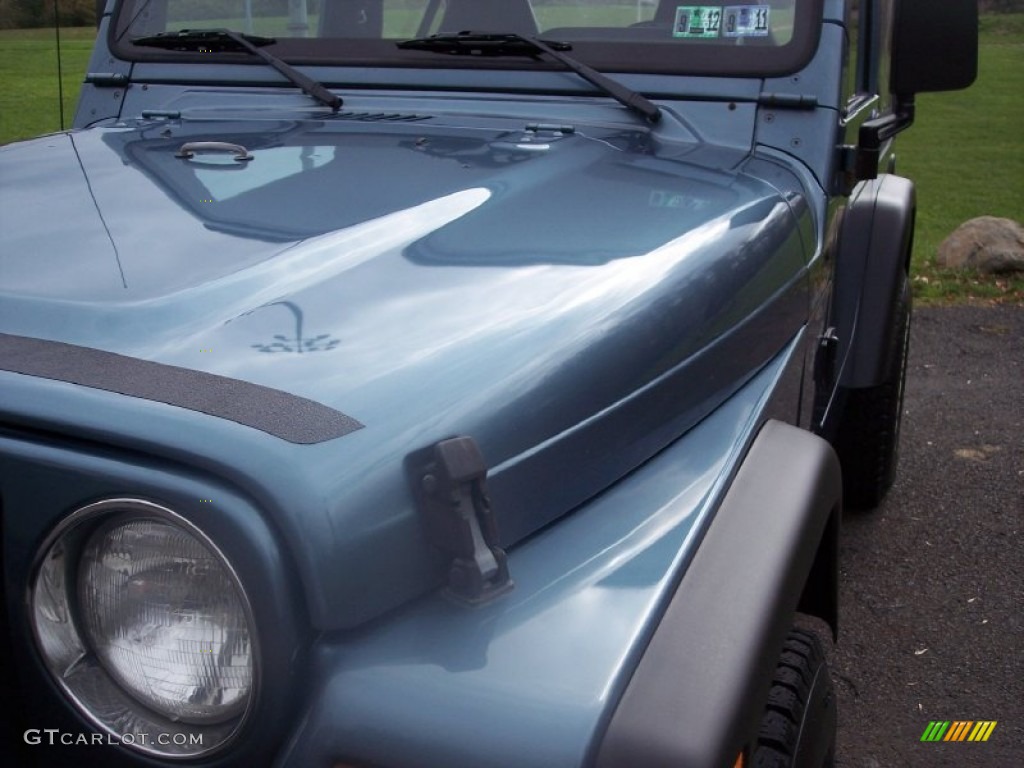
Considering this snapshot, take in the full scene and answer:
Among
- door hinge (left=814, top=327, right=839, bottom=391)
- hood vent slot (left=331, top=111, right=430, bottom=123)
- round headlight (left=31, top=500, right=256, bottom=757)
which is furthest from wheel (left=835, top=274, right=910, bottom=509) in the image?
round headlight (left=31, top=500, right=256, bottom=757)

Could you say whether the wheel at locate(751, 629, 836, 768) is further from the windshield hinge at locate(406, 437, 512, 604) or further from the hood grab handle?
the hood grab handle

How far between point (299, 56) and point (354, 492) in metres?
1.70

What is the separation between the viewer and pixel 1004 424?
194 inches

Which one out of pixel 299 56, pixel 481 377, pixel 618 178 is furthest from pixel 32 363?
pixel 299 56

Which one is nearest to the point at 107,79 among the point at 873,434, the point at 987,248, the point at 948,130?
the point at 873,434

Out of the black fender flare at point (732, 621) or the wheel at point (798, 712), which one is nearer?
the black fender flare at point (732, 621)

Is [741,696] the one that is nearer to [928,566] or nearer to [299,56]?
[299,56]

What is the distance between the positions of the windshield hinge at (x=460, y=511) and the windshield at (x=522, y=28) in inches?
55.8

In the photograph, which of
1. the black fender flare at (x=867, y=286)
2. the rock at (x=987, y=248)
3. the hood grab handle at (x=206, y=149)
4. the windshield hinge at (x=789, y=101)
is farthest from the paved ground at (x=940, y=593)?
the rock at (x=987, y=248)

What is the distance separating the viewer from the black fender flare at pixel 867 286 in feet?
8.80

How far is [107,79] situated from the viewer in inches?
113

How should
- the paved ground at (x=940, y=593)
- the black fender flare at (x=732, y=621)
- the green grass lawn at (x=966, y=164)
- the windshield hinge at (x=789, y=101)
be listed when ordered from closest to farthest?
the black fender flare at (x=732, y=621) → the windshield hinge at (x=789, y=101) → the paved ground at (x=940, y=593) → the green grass lawn at (x=966, y=164)

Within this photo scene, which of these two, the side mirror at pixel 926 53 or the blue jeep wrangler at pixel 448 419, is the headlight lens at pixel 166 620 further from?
the side mirror at pixel 926 53

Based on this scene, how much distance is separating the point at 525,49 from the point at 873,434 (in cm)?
178
